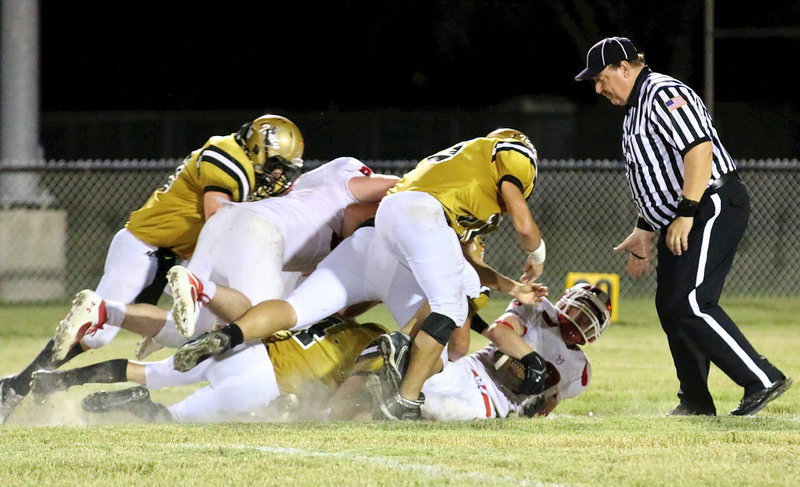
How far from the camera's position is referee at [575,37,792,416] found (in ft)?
21.9

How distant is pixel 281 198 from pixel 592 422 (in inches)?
84.9

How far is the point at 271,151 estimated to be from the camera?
7.45m

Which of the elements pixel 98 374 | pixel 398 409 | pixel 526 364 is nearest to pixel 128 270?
pixel 98 374

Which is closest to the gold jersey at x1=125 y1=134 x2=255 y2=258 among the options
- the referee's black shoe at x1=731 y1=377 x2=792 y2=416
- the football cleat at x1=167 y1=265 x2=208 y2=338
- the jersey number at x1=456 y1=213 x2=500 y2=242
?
the football cleat at x1=167 y1=265 x2=208 y2=338

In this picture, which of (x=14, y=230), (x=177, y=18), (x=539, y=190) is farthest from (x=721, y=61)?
(x=14, y=230)

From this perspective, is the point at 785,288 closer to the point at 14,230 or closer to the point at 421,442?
the point at 14,230

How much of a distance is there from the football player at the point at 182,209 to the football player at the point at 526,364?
1470 mm

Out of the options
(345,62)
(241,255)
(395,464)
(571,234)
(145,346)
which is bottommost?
(345,62)

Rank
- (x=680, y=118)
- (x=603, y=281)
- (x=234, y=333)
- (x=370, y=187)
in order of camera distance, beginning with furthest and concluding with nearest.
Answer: (x=603, y=281)
(x=370, y=187)
(x=680, y=118)
(x=234, y=333)

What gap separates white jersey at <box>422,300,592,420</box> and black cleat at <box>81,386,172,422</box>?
1.32 metres

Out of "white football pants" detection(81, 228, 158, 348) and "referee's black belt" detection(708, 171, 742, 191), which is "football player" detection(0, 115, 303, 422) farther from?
"referee's black belt" detection(708, 171, 742, 191)

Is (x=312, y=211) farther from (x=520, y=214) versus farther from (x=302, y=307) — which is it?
(x=520, y=214)

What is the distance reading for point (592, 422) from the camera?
6453 mm

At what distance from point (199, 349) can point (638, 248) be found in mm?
2512
